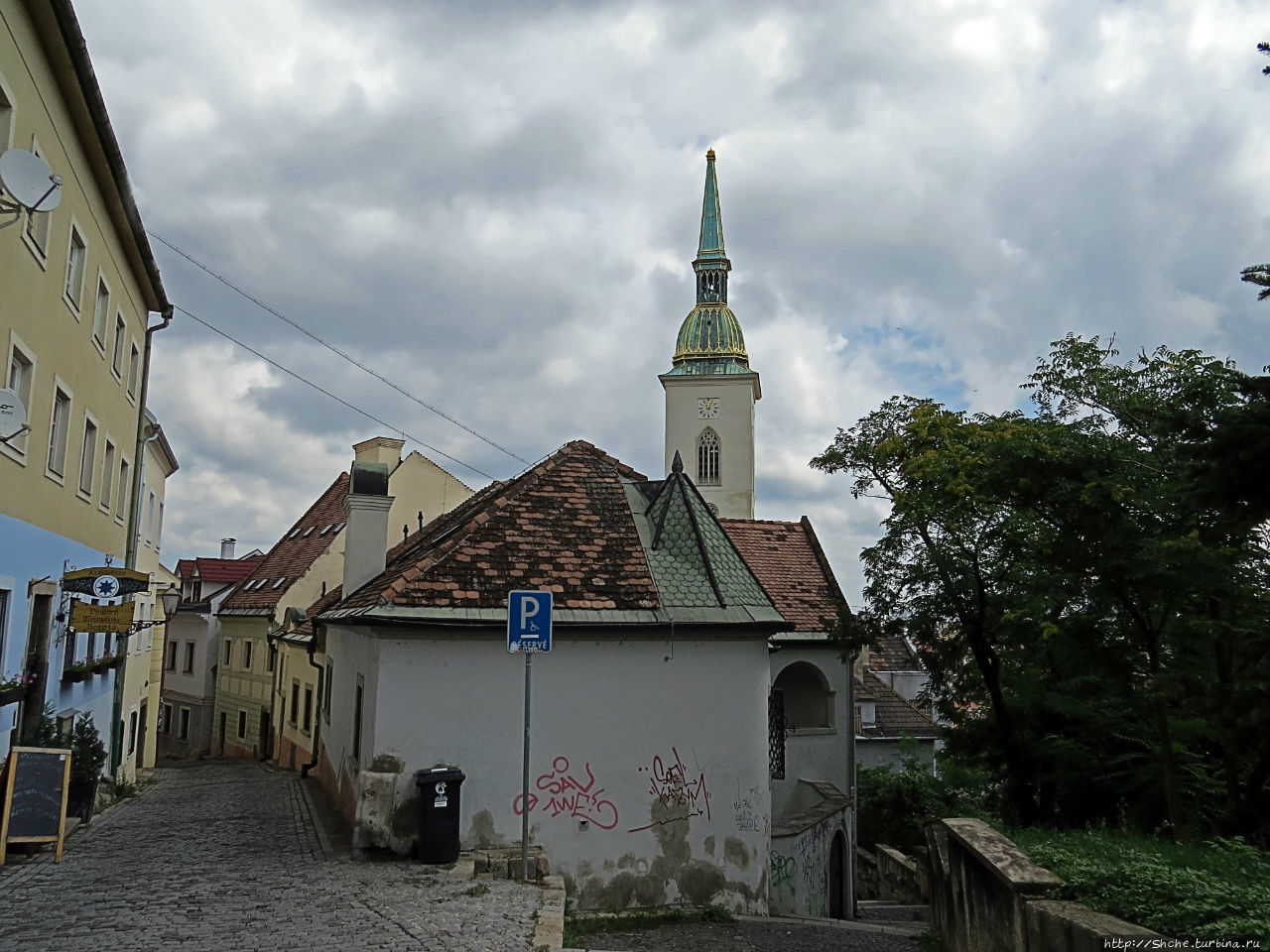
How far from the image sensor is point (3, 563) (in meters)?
10.8

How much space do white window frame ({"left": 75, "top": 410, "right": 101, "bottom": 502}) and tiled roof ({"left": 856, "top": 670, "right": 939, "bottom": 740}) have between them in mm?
26138

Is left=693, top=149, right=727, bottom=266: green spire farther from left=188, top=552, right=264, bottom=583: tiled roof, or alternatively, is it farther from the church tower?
left=188, top=552, right=264, bottom=583: tiled roof

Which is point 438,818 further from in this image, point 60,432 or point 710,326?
point 710,326

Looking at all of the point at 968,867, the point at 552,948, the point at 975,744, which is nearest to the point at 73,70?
the point at 552,948

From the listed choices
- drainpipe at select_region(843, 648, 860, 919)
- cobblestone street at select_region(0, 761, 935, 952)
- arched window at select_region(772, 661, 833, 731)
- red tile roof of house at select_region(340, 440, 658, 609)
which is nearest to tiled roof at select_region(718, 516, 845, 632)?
arched window at select_region(772, 661, 833, 731)

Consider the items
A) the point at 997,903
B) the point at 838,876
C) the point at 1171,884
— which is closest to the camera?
the point at 1171,884

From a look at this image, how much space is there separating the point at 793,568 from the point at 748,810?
1411 centimetres

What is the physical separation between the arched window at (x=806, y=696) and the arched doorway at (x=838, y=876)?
2.89m

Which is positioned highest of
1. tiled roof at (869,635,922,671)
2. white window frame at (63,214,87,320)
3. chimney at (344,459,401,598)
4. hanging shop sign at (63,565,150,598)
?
white window frame at (63,214,87,320)

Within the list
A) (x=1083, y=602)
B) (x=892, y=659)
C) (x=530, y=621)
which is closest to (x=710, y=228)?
(x=892, y=659)

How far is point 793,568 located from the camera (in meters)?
26.6

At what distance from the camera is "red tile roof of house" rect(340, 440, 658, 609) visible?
500 inches

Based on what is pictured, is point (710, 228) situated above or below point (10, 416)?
above

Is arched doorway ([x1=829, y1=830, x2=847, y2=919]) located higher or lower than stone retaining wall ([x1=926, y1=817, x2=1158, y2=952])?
lower
